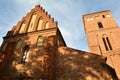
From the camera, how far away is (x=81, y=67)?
37.2ft

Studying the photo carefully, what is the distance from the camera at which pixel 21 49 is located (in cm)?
1434

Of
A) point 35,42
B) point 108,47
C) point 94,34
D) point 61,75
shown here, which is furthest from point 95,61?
point 94,34

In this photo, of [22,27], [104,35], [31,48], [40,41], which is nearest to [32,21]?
[22,27]

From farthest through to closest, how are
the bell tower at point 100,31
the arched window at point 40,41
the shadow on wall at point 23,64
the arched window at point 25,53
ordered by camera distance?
the bell tower at point 100,31 → the arched window at point 40,41 → the arched window at point 25,53 → the shadow on wall at point 23,64

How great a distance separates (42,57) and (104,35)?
18084mm

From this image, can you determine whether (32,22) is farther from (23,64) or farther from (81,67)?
(81,67)

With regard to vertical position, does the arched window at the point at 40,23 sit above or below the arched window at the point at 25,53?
above

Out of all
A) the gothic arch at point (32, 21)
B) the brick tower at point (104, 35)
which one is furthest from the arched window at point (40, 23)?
the brick tower at point (104, 35)

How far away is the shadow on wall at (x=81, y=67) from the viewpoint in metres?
10.7

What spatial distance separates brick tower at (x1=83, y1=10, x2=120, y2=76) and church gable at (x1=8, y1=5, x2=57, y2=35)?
10.9m

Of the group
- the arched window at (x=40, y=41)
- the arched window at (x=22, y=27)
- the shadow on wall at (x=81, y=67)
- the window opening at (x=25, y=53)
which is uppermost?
the arched window at (x=22, y=27)

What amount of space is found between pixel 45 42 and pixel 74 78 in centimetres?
501

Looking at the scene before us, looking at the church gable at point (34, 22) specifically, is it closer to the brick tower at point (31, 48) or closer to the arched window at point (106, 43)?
the brick tower at point (31, 48)

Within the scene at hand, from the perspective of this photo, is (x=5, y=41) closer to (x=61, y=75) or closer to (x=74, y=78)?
(x=61, y=75)
